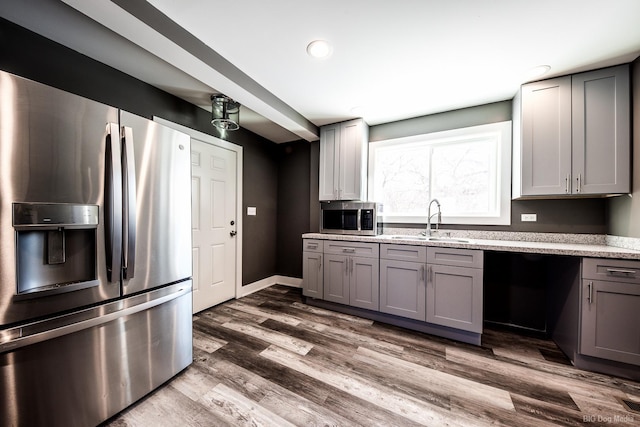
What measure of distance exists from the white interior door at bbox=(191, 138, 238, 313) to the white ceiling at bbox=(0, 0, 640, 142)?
33.0 inches

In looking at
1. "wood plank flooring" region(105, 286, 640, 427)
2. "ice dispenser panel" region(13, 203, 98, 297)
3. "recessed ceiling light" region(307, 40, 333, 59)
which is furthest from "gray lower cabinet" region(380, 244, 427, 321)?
"ice dispenser panel" region(13, 203, 98, 297)

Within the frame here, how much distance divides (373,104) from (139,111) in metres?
2.44

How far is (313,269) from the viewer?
3.11 meters

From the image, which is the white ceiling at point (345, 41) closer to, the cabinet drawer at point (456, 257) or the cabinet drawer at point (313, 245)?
the cabinet drawer at point (456, 257)

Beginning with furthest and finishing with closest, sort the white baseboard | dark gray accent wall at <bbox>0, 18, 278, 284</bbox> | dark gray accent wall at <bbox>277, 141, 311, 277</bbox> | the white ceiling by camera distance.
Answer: dark gray accent wall at <bbox>277, 141, 311, 277</bbox>
the white baseboard
dark gray accent wall at <bbox>0, 18, 278, 284</bbox>
the white ceiling

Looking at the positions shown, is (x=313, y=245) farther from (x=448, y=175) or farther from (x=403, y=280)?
(x=448, y=175)

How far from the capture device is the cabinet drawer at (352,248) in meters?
2.71

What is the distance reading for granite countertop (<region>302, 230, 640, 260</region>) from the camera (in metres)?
1.77

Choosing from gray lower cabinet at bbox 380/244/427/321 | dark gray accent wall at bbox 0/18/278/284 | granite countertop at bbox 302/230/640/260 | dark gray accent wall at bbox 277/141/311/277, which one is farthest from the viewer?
dark gray accent wall at bbox 277/141/311/277

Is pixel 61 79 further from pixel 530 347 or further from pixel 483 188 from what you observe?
pixel 530 347

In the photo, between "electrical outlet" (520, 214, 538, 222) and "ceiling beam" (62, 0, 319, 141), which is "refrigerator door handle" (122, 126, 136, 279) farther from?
"electrical outlet" (520, 214, 538, 222)

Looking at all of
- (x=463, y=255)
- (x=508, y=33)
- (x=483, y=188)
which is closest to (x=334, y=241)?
(x=463, y=255)

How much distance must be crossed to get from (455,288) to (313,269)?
5.36ft

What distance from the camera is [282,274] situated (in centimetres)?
413
